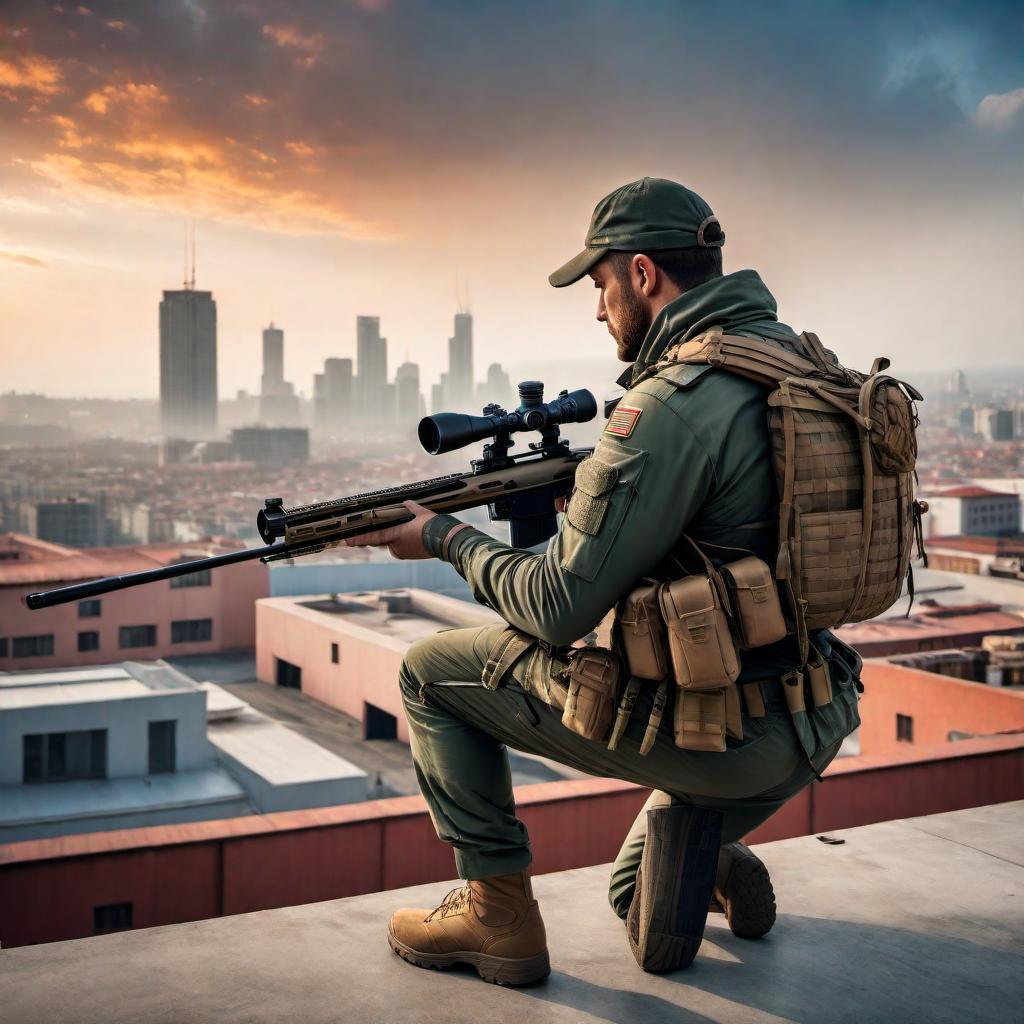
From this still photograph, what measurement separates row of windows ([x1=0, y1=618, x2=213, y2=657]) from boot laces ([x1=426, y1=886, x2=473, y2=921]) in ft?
127

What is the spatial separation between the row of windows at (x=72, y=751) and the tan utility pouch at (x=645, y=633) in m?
23.5

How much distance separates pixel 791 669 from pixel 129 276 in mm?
97434

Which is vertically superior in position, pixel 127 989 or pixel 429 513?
pixel 429 513

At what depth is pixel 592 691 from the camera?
1808mm

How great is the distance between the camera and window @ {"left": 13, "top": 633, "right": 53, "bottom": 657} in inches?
1489

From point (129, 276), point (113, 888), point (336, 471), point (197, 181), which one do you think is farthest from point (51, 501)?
point (113, 888)

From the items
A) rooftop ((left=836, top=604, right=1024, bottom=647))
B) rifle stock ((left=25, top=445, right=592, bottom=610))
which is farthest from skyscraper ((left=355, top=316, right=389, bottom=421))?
rifle stock ((left=25, top=445, right=592, bottom=610))

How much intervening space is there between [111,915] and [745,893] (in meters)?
2.67

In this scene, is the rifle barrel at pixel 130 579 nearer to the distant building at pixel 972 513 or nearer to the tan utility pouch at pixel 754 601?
the tan utility pouch at pixel 754 601

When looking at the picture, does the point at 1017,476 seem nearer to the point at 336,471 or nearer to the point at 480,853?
the point at 336,471

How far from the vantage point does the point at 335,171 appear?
103 metres

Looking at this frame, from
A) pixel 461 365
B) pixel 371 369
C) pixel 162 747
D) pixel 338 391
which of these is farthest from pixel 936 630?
pixel 461 365

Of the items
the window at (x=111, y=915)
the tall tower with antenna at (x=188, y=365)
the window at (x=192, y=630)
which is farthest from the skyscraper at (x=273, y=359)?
the window at (x=111, y=915)

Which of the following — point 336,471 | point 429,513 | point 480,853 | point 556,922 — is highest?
point 336,471
